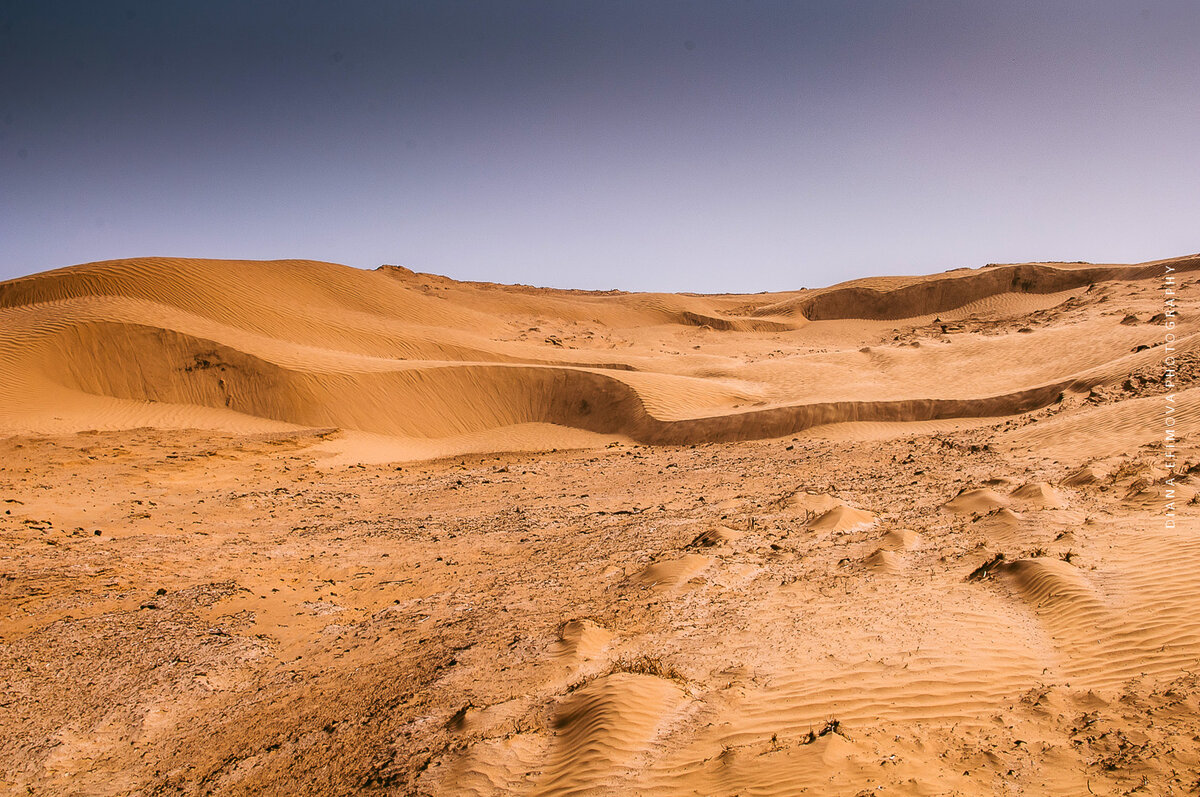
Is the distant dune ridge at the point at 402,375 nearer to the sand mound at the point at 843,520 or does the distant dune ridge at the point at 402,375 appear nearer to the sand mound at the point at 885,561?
the sand mound at the point at 843,520

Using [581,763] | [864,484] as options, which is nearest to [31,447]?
[581,763]

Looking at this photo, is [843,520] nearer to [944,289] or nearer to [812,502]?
[812,502]

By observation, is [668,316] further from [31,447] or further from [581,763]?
[581,763]

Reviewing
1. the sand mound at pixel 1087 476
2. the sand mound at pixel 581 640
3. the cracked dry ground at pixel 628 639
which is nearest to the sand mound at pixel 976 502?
the cracked dry ground at pixel 628 639

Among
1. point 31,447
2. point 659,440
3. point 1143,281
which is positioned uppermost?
point 1143,281

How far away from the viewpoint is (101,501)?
10.4m

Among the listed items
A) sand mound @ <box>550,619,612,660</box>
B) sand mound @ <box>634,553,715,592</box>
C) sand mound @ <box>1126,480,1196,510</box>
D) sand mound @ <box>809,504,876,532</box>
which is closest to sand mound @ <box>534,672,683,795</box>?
sand mound @ <box>550,619,612,660</box>

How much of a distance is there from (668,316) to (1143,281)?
76.4 feet

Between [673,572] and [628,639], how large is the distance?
145cm

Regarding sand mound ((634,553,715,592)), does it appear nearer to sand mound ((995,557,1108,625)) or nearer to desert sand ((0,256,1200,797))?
desert sand ((0,256,1200,797))

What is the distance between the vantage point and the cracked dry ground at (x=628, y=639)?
3932mm

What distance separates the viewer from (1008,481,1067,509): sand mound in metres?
8.06

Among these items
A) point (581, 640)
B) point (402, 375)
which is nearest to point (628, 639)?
point (581, 640)

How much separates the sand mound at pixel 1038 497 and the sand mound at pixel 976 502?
18 centimetres
